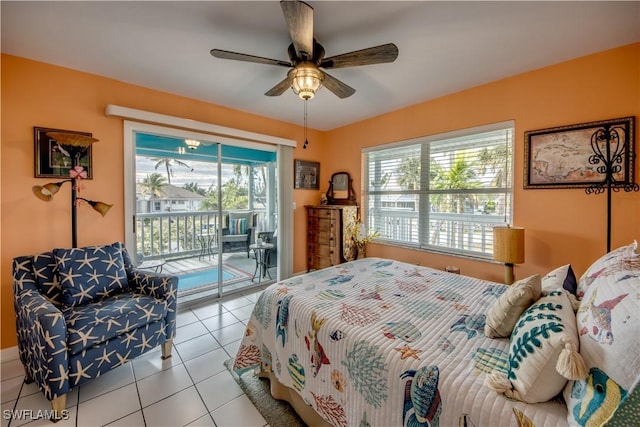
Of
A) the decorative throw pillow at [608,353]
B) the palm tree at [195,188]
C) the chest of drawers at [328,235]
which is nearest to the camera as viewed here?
the decorative throw pillow at [608,353]

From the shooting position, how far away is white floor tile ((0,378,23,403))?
1.73m

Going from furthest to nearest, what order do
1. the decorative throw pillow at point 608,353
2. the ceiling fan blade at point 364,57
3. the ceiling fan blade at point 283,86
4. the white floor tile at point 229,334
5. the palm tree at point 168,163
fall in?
the palm tree at point 168,163 → the white floor tile at point 229,334 → the ceiling fan blade at point 283,86 → the ceiling fan blade at point 364,57 → the decorative throw pillow at point 608,353

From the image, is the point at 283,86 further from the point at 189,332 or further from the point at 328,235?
the point at 189,332

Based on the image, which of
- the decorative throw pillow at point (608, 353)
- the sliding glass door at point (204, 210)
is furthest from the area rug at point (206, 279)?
the decorative throw pillow at point (608, 353)

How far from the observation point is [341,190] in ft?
13.9

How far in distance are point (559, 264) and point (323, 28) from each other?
113 inches

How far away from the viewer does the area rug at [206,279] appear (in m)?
3.65

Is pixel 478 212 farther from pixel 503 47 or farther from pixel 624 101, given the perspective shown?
pixel 503 47

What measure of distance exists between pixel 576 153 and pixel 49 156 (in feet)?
15.3

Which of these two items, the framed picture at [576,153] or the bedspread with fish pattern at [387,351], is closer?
the bedspread with fish pattern at [387,351]

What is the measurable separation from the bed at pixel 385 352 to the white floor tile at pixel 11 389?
4.91 ft

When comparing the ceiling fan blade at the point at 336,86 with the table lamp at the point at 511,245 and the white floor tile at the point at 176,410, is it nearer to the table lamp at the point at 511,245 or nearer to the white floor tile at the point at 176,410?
the table lamp at the point at 511,245

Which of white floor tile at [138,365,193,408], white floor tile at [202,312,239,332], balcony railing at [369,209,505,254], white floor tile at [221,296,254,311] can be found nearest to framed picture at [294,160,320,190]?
balcony railing at [369,209,505,254]

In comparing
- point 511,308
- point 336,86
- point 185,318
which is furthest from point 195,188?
point 511,308
